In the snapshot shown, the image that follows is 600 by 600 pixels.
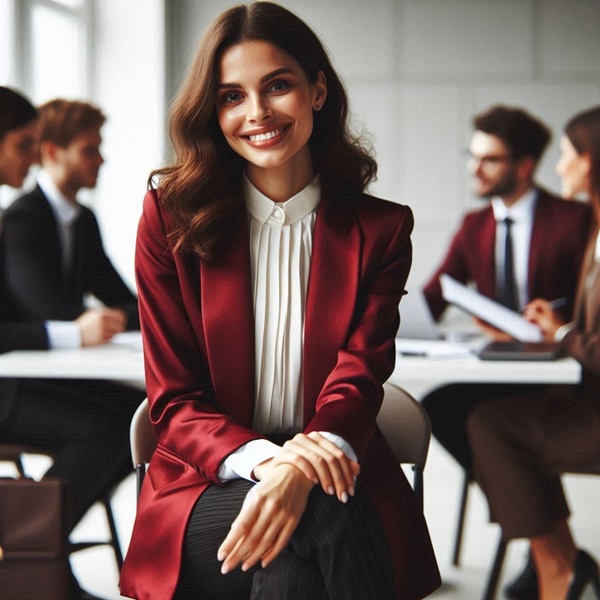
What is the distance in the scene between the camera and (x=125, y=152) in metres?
6.28

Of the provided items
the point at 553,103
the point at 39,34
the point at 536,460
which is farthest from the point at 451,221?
the point at 536,460

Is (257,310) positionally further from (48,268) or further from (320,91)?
(48,268)

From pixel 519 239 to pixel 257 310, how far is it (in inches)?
103

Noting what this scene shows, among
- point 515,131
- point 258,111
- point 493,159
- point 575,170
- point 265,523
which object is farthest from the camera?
point 515,131

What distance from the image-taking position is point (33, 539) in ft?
5.36

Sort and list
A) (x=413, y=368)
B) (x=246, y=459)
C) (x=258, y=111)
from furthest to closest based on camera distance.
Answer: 1. (x=413, y=368)
2. (x=258, y=111)
3. (x=246, y=459)

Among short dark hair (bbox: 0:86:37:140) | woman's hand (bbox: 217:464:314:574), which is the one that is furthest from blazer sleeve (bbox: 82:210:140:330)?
woman's hand (bbox: 217:464:314:574)

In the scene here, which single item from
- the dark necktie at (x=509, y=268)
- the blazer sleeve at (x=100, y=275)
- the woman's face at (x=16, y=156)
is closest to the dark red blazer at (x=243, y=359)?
the woman's face at (x=16, y=156)

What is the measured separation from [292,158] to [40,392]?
4.20 feet

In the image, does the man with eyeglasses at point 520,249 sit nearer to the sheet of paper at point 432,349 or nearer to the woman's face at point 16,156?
the sheet of paper at point 432,349

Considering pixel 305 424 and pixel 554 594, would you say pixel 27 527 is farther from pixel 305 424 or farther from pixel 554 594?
pixel 554 594

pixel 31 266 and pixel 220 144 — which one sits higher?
pixel 220 144

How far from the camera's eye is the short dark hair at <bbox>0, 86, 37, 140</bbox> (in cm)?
263

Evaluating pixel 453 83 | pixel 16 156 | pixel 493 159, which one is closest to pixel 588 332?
pixel 16 156
